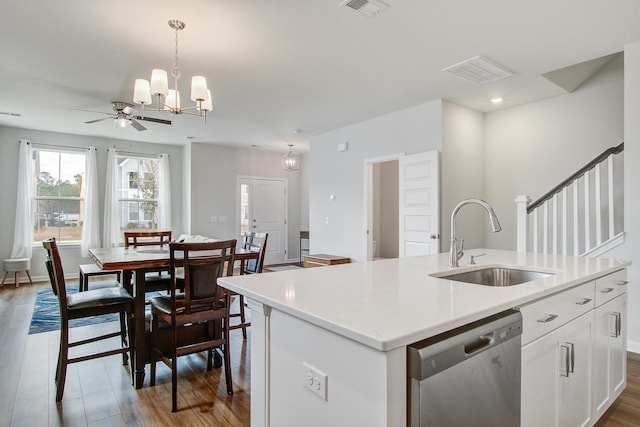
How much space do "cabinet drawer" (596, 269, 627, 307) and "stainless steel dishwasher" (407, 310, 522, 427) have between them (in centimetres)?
102

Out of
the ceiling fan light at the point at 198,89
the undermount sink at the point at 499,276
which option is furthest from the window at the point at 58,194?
the undermount sink at the point at 499,276

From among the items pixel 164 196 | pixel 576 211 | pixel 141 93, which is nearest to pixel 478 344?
pixel 141 93

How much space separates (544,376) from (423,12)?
93.2 inches

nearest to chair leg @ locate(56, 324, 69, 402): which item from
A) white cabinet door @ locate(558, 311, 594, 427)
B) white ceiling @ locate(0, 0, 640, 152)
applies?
white ceiling @ locate(0, 0, 640, 152)

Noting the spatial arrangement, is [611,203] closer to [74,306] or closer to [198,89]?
[198,89]

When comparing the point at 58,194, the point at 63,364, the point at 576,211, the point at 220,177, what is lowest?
the point at 63,364

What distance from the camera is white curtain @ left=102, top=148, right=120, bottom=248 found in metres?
6.76

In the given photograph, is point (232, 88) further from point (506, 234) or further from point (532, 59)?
point (506, 234)

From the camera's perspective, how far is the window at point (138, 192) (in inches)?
281

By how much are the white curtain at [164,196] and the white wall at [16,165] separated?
0.20m

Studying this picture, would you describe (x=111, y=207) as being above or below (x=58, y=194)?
below

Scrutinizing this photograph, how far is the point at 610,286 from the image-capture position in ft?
6.70

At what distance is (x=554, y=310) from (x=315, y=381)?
1.10m

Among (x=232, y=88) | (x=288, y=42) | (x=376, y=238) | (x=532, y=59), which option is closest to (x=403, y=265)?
(x=288, y=42)
